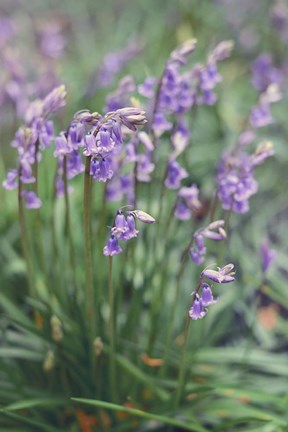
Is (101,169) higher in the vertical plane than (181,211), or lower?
lower

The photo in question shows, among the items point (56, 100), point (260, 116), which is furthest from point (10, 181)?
point (260, 116)

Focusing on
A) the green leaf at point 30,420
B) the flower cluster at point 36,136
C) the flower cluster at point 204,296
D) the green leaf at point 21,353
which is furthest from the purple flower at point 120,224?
the green leaf at point 21,353

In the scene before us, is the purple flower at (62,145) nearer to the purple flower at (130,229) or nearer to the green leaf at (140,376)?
the purple flower at (130,229)

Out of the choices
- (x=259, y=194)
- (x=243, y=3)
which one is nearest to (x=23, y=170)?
(x=259, y=194)

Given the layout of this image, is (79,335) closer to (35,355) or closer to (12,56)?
(35,355)

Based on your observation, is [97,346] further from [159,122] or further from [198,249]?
[159,122]
